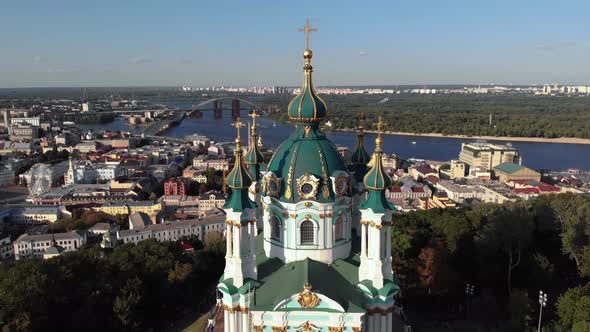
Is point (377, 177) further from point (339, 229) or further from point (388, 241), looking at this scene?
point (339, 229)

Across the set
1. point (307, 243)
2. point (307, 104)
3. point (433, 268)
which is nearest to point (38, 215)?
point (433, 268)

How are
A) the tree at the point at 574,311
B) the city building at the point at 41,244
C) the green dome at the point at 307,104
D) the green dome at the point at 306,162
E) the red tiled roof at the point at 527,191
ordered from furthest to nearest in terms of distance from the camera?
the red tiled roof at the point at 527,191
the city building at the point at 41,244
the tree at the point at 574,311
the green dome at the point at 307,104
the green dome at the point at 306,162

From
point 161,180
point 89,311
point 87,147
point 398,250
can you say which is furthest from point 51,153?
point 398,250

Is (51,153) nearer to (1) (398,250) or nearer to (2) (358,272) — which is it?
(1) (398,250)

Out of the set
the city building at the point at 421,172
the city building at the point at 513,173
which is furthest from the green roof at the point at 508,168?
the city building at the point at 421,172

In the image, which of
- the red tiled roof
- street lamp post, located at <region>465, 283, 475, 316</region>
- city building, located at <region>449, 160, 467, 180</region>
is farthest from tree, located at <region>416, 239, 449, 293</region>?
city building, located at <region>449, 160, 467, 180</region>

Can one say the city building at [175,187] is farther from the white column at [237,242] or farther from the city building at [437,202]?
the white column at [237,242]

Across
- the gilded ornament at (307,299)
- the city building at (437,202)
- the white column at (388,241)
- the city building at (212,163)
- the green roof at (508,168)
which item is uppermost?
the white column at (388,241)

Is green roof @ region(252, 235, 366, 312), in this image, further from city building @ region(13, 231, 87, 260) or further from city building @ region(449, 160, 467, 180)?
city building @ region(449, 160, 467, 180)
